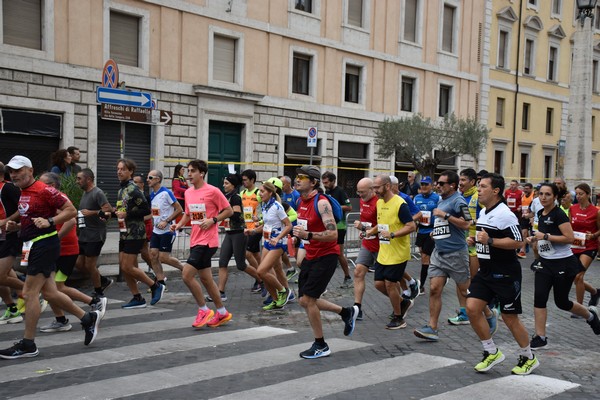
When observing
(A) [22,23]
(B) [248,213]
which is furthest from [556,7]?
(B) [248,213]

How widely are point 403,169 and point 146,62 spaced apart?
13.8 meters

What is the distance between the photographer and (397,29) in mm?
30047

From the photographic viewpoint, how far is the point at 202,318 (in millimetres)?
8211

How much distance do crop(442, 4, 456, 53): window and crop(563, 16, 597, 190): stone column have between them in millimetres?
11401

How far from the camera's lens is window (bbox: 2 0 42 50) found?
59.8 ft

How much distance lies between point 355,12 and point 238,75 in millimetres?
7024

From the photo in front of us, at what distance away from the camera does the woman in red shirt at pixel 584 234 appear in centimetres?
939

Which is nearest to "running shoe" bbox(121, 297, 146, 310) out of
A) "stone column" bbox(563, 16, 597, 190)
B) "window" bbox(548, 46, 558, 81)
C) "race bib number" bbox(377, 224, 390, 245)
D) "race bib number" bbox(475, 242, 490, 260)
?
"race bib number" bbox(377, 224, 390, 245)

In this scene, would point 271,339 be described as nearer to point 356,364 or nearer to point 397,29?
point 356,364

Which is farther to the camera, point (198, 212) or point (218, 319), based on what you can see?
point (198, 212)

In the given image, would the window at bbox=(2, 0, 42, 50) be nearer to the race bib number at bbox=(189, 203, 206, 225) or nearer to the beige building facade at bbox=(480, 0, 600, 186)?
the race bib number at bbox=(189, 203, 206, 225)

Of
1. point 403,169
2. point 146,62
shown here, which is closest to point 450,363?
point 146,62

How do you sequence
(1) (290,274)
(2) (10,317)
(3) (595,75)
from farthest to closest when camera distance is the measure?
(3) (595,75) → (1) (290,274) → (2) (10,317)

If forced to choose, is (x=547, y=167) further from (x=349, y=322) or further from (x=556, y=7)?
(x=349, y=322)
